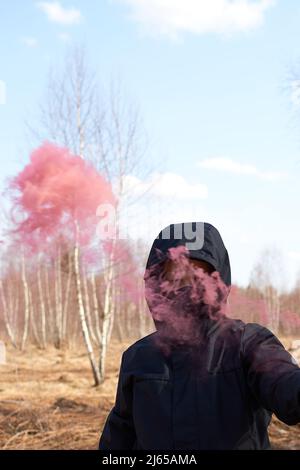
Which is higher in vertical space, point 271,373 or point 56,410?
point 271,373

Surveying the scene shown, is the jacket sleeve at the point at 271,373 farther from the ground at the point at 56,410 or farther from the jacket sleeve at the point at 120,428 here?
the ground at the point at 56,410

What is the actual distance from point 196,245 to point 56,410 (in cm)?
642

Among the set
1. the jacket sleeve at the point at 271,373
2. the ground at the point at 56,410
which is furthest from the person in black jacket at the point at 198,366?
the ground at the point at 56,410

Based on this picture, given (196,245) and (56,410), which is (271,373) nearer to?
(196,245)

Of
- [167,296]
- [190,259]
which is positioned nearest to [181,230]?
[190,259]

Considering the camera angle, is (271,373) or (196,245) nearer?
(271,373)

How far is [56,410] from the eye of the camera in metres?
7.36

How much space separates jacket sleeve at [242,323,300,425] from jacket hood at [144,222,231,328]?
0.20 m

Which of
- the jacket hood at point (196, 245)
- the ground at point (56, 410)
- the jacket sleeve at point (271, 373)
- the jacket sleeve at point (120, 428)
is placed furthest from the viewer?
the ground at point (56, 410)

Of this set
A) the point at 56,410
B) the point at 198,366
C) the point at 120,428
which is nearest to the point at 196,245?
the point at 198,366

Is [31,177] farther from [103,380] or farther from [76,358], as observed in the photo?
[76,358]

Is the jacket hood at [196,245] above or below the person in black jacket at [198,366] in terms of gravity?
above

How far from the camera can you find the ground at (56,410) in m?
6.12

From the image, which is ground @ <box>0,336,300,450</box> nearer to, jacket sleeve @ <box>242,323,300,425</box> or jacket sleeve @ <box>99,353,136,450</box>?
jacket sleeve @ <box>99,353,136,450</box>
